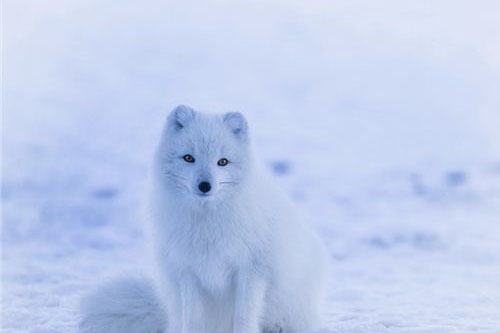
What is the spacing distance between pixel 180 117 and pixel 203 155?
0.94ft

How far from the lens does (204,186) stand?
3.08m

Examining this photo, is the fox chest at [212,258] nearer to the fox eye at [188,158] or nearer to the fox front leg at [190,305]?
the fox front leg at [190,305]

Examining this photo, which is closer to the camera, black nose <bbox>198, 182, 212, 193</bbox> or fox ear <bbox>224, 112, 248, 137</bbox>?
black nose <bbox>198, 182, 212, 193</bbox>

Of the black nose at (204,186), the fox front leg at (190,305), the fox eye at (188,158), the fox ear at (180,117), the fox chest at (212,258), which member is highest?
the fox ear at (180,117)

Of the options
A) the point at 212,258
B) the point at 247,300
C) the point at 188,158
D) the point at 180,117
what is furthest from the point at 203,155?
the point at 247,300

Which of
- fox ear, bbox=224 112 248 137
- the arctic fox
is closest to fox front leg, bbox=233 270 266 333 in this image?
the arctic fox

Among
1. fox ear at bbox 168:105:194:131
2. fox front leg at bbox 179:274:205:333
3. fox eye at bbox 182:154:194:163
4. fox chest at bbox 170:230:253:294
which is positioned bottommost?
fox front leg at bbox 179:274:205:333

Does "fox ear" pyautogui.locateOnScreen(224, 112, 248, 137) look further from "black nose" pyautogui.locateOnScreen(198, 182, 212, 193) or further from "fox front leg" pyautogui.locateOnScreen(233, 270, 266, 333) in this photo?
"fox front leg" pyautogui.locateOnScreen(233, 270, 266, 333)

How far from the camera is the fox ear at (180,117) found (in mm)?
3363

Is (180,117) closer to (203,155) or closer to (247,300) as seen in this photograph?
(203,155)

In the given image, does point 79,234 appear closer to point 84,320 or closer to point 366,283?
point 366,283

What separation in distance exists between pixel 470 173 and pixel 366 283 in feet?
29.1

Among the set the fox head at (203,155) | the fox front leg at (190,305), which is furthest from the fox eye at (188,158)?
the fox front leg at (190,305)

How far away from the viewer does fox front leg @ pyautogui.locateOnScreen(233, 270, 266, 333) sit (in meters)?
3.35
